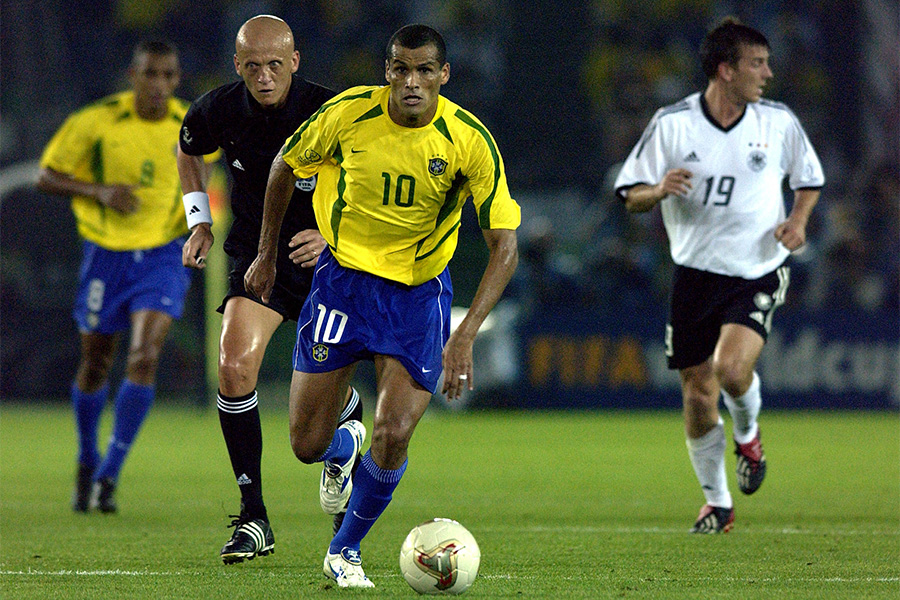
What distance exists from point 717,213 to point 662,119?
1.95 ft

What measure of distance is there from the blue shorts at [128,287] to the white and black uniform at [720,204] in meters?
2.81

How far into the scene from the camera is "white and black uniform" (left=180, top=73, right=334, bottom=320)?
5.98 meters

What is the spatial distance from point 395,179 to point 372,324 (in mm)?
562

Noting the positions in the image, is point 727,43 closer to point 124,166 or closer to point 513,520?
point 513,520

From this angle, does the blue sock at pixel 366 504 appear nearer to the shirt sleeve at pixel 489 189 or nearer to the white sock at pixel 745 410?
the shirt sleeve at pixel 489 189

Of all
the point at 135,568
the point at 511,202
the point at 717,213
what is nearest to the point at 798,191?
the point at 717,213

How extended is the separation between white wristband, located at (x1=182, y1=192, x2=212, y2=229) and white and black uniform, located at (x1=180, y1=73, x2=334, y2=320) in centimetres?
14

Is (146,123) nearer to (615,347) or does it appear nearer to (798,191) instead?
(798,191)

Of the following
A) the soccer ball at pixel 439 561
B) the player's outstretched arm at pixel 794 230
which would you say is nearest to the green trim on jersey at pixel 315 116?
the soccer ball at pixel 439 561

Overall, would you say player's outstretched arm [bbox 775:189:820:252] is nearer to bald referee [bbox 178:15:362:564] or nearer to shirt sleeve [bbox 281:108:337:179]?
bald referee [bbox 178:15:362:564]

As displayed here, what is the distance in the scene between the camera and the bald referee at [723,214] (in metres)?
6.95

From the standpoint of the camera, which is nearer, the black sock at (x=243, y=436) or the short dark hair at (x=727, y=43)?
the black sock at (x=243, y=436)

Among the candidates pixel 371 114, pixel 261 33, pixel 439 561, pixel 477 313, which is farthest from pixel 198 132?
pixel 439 561

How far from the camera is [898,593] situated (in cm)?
461
